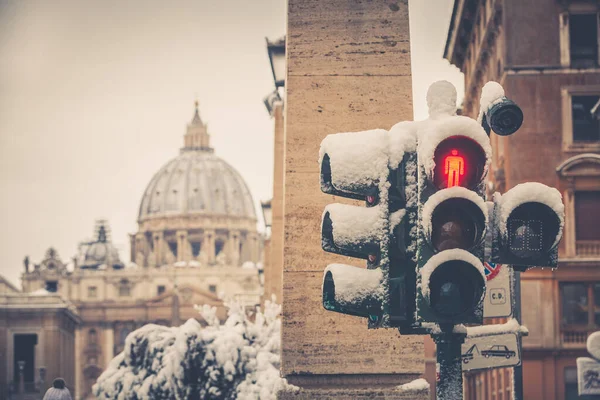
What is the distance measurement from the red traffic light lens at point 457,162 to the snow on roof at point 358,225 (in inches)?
13.6

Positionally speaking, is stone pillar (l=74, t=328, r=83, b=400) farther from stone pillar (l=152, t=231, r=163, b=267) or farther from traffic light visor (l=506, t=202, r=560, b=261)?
traffic light visor (l=506, t=202, r=560, b=261)

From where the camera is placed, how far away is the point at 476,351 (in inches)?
336

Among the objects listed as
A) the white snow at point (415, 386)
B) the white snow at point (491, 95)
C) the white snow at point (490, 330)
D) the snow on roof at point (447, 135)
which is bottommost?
the white snow at point (415, 386)

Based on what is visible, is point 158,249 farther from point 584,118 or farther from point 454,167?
point 454,167

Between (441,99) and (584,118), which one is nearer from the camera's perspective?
(441,99)

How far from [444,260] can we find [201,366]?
20534 millimetres

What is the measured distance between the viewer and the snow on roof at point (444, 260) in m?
5.14

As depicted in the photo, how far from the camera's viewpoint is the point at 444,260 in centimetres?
514

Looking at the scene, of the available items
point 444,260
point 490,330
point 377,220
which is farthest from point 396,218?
point 490,330

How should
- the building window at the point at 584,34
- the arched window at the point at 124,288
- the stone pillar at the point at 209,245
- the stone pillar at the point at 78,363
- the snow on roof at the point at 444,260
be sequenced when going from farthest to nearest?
the stone pillar at the point at 209,245
the arched window at the point at 124,288
the stone pillar at the point at 78,363
the building window at the point at 584,34
the snow on roof at the point at 444,260

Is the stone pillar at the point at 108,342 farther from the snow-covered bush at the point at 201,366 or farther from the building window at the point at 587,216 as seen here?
the snow-covered bush at the point at 201,366

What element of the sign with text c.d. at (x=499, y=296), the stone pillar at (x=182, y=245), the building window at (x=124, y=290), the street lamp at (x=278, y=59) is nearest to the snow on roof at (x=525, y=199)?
the sign with text c.d. at (x=499, y=296)

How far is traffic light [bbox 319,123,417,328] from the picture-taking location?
5523 millimetres

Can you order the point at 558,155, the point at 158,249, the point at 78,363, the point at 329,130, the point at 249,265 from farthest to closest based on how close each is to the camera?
the point at 158,249, the point at 249,265, the point at 78,363, the point at 558,155, the point at 329,130
